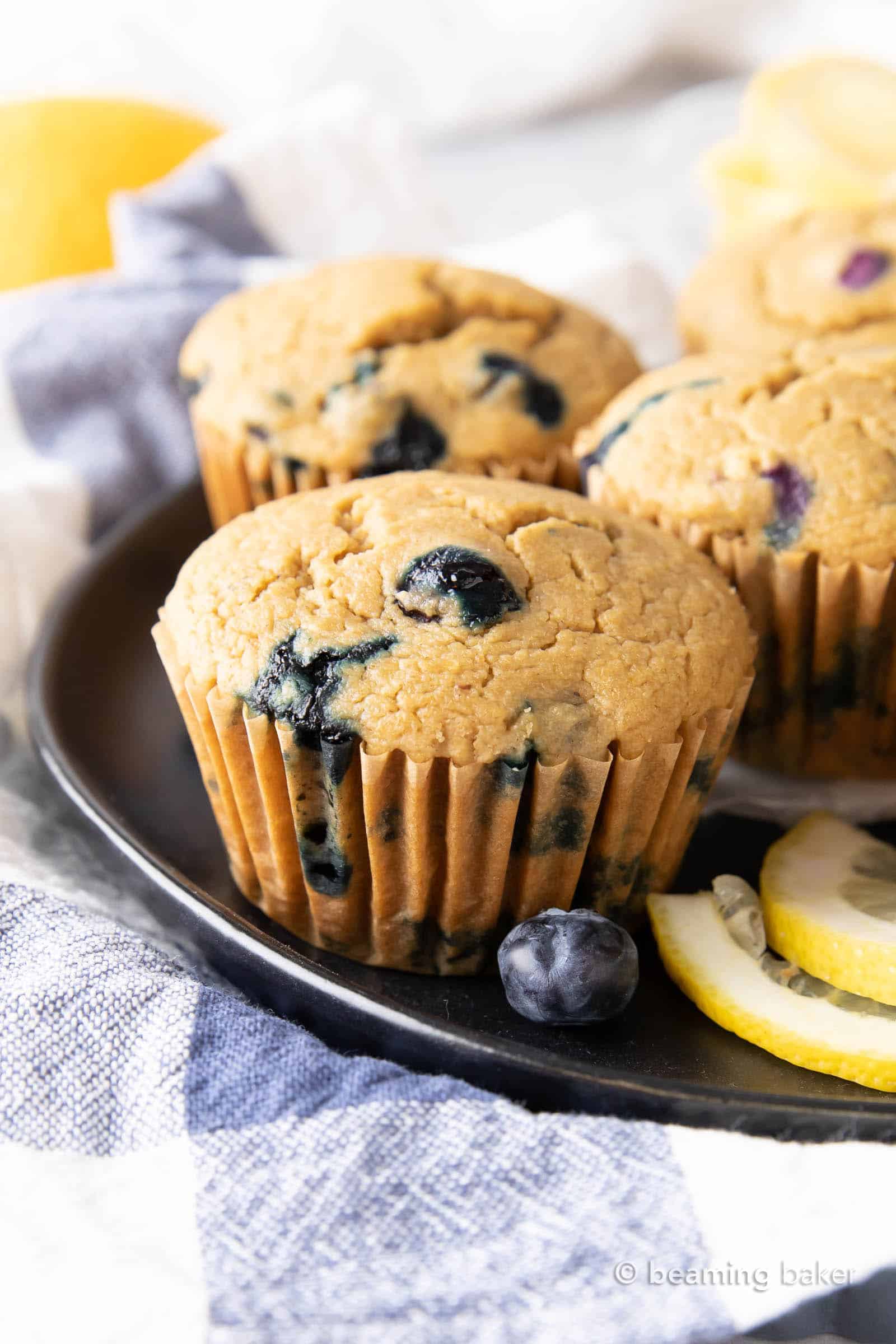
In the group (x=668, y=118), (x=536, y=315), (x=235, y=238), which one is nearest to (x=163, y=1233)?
(x=536, y=315)

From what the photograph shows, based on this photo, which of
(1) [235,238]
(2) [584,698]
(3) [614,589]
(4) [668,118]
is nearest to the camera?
(2) [584,698]

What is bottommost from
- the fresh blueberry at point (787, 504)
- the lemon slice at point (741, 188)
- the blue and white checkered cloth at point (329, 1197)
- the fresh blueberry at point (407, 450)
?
the blue and white checkered cloth at point (329, 1197)

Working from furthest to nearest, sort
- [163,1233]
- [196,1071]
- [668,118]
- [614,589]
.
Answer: [668,118]
[614,589]
[196,1071]
[163,1233]

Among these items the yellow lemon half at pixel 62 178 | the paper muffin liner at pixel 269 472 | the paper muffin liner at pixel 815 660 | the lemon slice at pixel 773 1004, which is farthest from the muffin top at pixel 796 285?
the yellow lemon half at pixel 62 178

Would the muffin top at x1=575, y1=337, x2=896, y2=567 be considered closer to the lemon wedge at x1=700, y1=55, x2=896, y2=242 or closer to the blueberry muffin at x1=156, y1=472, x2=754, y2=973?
the blueberry muffin at x1=156, y1=472, x2=754, y2=973

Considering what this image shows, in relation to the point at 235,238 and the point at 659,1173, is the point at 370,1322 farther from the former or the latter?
the point at 235,238

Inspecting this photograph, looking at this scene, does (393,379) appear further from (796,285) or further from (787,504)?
(796,285)

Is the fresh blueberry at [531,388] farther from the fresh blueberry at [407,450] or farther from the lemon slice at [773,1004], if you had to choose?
the lemon slice at [773,1004]
